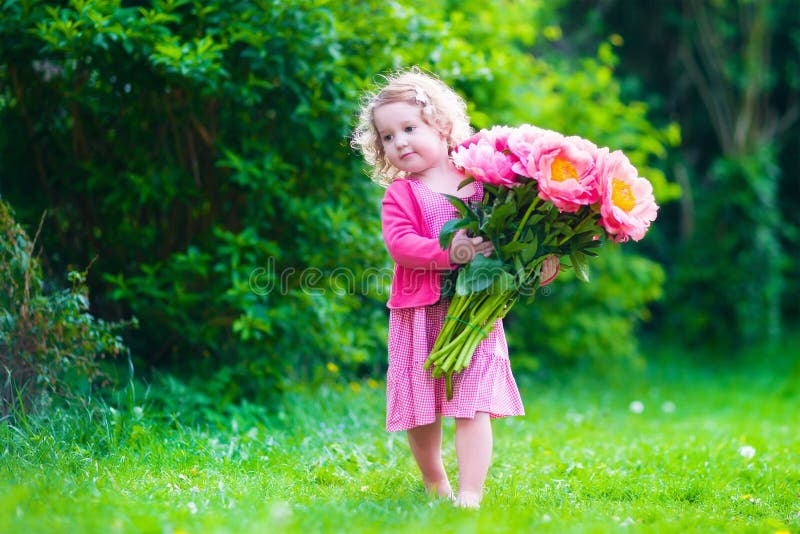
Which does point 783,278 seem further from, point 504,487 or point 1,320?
point 1,320

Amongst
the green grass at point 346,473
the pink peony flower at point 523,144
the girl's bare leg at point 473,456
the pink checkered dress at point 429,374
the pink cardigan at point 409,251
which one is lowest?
the green grass at point 346,473

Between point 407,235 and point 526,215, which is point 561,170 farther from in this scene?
point 407,235

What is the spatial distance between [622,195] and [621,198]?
0.01 metres

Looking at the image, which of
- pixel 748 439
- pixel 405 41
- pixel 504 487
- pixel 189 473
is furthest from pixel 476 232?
pixel 748 439

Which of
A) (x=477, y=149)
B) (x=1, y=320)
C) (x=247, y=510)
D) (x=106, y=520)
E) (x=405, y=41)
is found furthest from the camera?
(x=405, y=41)

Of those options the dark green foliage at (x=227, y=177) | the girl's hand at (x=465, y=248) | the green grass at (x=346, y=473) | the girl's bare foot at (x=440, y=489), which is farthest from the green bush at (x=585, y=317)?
the girl's hand at (x=465, y=248)

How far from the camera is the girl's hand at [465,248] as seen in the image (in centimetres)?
270

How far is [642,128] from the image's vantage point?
609cm

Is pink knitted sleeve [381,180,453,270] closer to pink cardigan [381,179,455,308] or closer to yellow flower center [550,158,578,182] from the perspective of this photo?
pink cardigan [381,179,455,308]

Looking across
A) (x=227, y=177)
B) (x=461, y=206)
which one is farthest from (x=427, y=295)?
(x=227, y=177)

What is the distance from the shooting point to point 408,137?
2.85 metres

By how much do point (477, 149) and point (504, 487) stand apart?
52.1 inches

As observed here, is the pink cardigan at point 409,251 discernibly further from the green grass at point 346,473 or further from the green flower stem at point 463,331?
the green grass at point 346,473

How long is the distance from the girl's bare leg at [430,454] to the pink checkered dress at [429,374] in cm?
9
